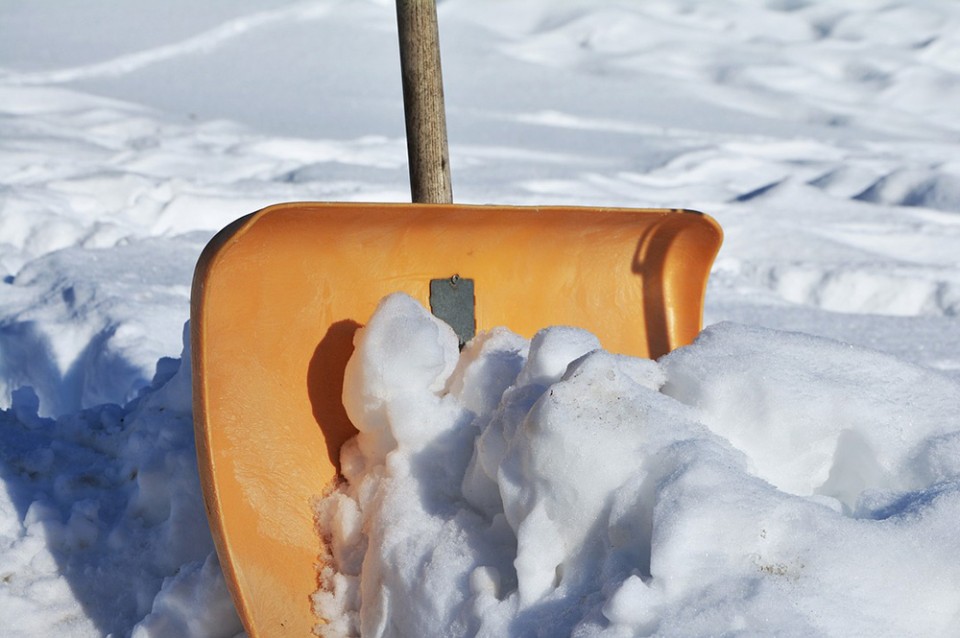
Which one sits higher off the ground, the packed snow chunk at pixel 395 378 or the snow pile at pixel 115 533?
the packed snow chunk at pixel 395 378

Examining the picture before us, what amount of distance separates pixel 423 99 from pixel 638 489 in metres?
1.14

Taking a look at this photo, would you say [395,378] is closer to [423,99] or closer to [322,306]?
[322,306]

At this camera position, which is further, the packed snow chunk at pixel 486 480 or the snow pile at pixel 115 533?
the snow pile at pixel 115 533

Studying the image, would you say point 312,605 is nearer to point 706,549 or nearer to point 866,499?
point 706,549

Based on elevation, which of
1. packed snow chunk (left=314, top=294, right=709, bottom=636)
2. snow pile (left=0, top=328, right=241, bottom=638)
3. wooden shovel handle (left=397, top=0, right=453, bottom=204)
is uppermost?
wooden shovel handle (left=397, top=0, right=453, bottom=204)

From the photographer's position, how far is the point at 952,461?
149 cm

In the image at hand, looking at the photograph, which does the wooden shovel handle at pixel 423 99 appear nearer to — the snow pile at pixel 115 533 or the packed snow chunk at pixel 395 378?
the packed snow chunk at pixel 395 378

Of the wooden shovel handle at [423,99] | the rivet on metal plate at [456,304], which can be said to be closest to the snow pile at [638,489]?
the rivet on metal plate at [456,304]

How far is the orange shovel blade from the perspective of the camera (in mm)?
1654

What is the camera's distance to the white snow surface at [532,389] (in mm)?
1254

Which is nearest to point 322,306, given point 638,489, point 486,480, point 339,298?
point 339,298

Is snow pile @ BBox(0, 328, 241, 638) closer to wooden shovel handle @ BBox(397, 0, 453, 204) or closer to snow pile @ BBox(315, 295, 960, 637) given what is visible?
snow pile @ BBox(315, 295, 960, 637)

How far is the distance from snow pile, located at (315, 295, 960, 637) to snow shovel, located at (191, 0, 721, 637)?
9 cm

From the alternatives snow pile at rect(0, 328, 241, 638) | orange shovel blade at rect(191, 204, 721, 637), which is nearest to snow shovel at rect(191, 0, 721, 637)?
orange shovel blade at rect(191, 204, 721, 637)
